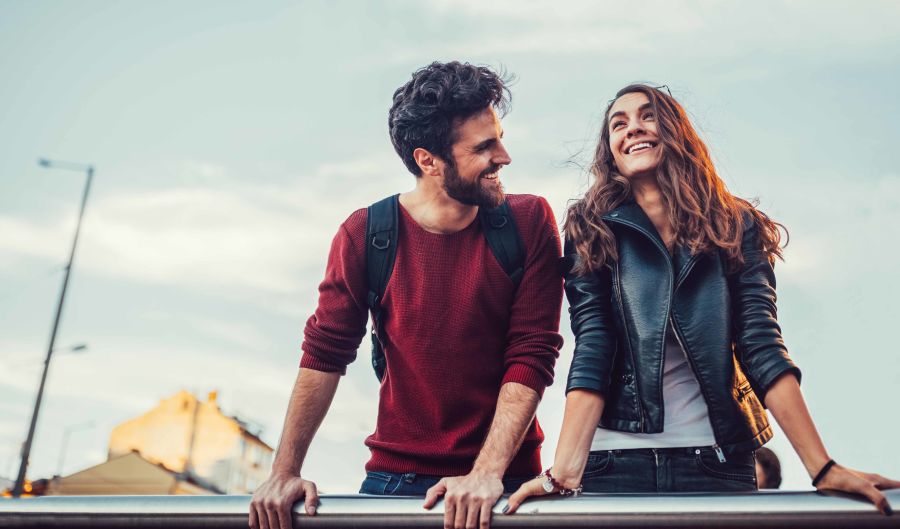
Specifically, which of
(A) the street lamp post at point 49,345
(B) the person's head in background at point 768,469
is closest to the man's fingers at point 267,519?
(B) the person's head in background at point 768,469

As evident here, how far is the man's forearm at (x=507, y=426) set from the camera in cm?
250

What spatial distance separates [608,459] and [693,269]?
2.19ft

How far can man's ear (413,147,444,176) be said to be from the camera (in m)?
3.77

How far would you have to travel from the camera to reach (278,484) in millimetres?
2172

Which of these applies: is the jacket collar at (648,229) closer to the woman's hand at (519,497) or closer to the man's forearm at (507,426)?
the man's forearm at (507,426)

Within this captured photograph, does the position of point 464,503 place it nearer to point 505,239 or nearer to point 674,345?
point 674,345

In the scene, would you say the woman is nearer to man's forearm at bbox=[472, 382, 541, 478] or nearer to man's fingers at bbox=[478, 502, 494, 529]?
man's forearm at bbox=[472, 382, 541, 478]

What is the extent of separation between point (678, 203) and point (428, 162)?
1.29m

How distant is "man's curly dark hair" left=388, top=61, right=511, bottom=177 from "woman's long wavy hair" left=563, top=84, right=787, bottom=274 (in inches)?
28.8

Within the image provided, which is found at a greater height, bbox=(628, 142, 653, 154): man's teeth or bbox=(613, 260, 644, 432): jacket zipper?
bbox=(628, 142, 653, 154): man's teeth

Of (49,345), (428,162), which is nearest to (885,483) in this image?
(428,162)

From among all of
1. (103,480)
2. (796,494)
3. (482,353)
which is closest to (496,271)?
(482,353)

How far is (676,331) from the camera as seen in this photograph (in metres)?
2.68

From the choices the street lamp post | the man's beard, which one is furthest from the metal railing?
the street lamp post
